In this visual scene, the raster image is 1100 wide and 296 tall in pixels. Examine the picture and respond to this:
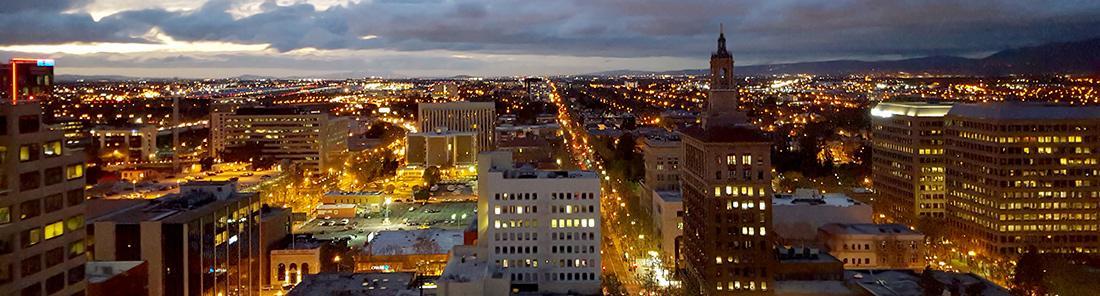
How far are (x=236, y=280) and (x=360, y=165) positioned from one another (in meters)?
52.7

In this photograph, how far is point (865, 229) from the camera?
161ft

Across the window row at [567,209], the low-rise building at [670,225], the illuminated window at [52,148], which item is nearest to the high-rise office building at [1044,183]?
the low-rise building at [670,225]

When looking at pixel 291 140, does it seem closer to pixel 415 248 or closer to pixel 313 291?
pixel 415 248

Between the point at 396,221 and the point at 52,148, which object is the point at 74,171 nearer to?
the point at 52,148

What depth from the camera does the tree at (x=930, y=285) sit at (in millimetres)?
34162

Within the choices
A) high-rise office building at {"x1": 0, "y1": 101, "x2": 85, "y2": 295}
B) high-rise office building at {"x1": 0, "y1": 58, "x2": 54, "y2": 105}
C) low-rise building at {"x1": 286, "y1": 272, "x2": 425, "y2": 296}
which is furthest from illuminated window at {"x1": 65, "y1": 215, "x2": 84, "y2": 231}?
low-rise building at {"x1": 286, "y1": 272, "x2": 425, "y2": 296}

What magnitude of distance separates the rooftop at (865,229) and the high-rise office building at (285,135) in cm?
6053

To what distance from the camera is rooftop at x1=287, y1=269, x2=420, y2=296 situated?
3606 centimetres

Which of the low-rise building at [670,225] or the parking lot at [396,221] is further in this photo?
the parking lot at [396,221]

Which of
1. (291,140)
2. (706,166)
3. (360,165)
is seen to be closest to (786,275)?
(706,166)

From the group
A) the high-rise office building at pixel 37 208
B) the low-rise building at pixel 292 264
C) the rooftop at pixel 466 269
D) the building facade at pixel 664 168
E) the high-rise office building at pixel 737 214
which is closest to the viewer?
the high-rise office building at pixel 37 208

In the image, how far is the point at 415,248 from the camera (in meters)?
46.3

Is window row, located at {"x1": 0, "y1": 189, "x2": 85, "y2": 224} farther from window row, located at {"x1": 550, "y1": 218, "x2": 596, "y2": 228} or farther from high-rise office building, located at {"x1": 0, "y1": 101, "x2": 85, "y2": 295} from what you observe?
window row, located at {"x1": 550, "y1": 218, "x2": 596, "y2": 228}

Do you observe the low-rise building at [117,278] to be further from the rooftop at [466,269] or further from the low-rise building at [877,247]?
the low-rise building at [877,247]
